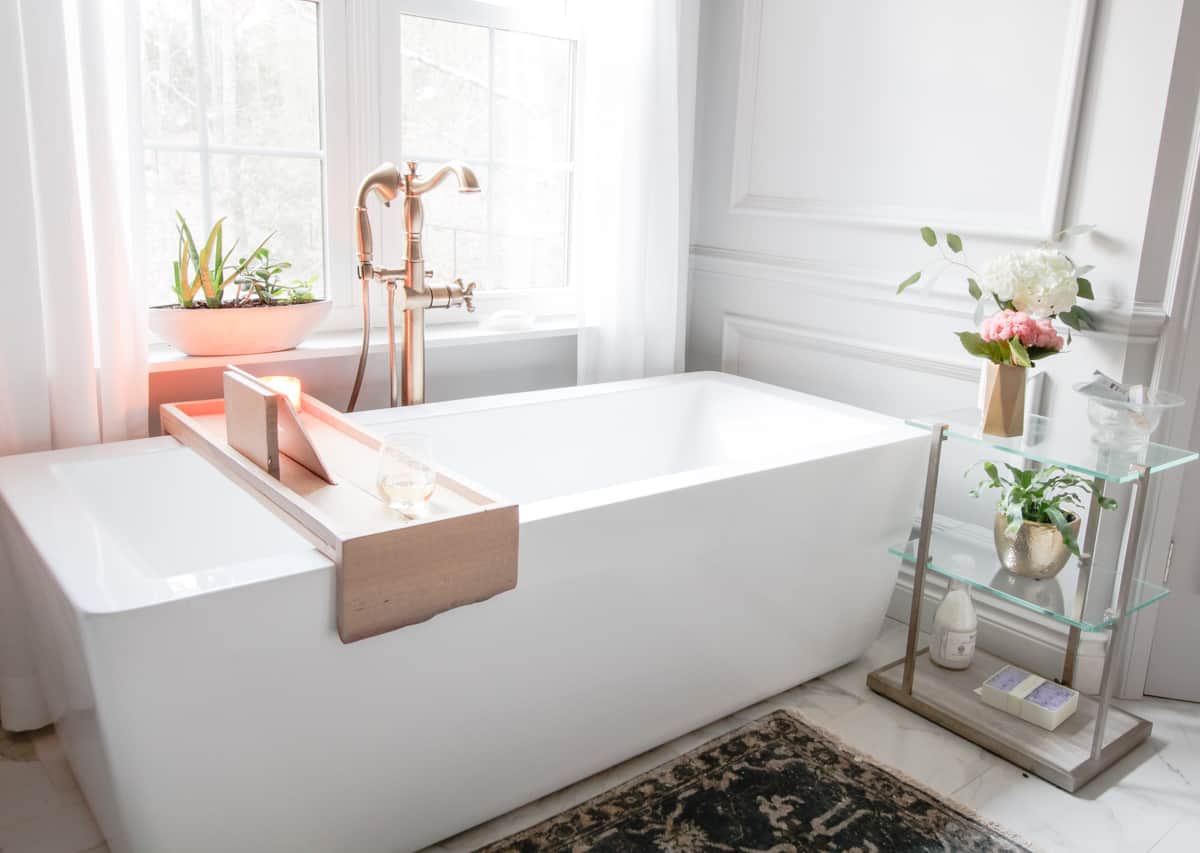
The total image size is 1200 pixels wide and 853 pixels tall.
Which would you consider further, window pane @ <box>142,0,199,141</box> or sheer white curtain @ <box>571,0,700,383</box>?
sheer white curtain @ <box>571,0,700,383</box>

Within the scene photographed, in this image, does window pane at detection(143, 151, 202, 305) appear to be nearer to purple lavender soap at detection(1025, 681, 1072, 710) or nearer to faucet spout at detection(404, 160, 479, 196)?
faucet spout at detection(404, 160, 479, 196)

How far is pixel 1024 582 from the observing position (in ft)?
7.14

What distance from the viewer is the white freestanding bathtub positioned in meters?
1.35

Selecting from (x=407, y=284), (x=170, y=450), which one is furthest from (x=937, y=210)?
(x=170, y=450)

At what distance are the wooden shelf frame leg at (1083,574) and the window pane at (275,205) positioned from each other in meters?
1.97

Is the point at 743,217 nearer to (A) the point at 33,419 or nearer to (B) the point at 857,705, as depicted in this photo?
(B) the point at 857,705

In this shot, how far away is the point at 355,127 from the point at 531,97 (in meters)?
0.61

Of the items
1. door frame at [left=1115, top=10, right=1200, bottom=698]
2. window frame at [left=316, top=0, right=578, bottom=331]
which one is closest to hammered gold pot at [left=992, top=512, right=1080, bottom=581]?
door frame at [left=1115, top=10, right=1200, bottom=698]

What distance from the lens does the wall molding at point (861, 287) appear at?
217 cm

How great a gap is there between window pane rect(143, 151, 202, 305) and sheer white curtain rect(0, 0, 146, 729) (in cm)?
37

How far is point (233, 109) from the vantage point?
240cm

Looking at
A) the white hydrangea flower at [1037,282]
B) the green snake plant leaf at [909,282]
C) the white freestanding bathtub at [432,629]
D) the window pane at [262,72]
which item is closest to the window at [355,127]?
the window pane at [262,72]

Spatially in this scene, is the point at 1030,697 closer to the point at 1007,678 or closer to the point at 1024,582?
the point at 1007,678

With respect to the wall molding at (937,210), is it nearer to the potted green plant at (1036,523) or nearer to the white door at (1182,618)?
the potted green plant at (1036,523)
